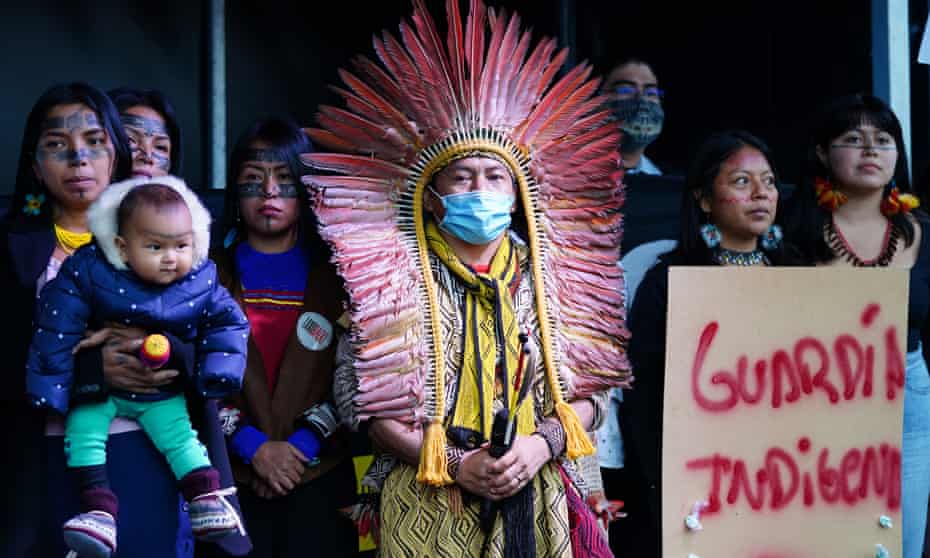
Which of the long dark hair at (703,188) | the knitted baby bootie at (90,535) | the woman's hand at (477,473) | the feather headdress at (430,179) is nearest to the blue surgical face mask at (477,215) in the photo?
the feather headdress at (430,179)

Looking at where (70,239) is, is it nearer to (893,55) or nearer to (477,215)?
(477,215)

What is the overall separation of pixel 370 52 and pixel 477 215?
3.17 meters

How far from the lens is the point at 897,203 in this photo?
374 centimetres

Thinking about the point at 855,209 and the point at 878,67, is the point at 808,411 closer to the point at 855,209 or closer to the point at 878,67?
the point at 855,209

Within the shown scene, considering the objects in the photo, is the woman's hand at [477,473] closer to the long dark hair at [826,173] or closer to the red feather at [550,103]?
the red feather at [550,103]

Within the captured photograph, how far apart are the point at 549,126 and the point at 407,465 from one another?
3.48 ft

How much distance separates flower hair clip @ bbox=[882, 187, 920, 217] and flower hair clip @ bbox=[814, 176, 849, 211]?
0.14 meters

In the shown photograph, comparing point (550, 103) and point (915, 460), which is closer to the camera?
point (550, 103)

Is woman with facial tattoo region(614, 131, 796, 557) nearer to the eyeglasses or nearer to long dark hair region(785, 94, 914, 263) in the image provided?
long dark hair region(785, 94, 914, 263)

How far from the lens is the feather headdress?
3014 mm

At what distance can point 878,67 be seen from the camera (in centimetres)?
499

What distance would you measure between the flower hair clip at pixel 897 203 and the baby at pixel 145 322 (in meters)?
2.27

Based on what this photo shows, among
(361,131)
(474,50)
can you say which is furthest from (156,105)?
(474,50)

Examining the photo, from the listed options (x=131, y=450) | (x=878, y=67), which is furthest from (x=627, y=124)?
(x=131, y=450)
